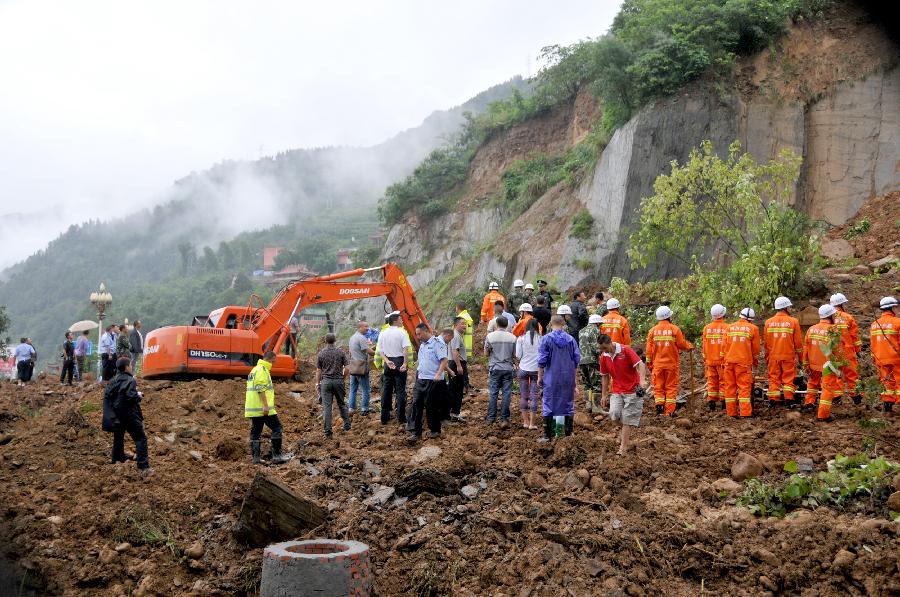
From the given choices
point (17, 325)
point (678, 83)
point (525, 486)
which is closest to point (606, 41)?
point (678, 83)

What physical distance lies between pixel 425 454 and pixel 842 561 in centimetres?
527

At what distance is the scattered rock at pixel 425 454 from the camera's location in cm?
984

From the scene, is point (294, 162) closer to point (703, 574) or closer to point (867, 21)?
point (867, 21)

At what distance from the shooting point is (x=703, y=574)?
643 cm

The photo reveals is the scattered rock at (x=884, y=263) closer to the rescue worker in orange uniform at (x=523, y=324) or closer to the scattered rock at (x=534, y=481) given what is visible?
the rescue worker in orange uniform at (x=523, y=324)

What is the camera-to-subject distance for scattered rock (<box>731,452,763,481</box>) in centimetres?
814

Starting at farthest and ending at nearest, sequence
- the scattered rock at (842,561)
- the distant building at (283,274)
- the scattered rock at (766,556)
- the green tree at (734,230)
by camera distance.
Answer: the distant building at (283,274)
the green tree at (734,230)
the scattered rock at (766,556)
the scattered rock at (842,561)

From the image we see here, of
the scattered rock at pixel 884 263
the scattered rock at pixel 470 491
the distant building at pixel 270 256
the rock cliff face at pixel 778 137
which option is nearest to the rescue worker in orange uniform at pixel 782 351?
the scattered rock at pixel 470 491

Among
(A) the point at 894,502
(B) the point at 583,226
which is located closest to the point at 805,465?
(A) the point at 894,502

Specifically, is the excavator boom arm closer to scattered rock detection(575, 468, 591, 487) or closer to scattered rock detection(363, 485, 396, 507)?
scattered rock detection(363, 485, 396, 507)

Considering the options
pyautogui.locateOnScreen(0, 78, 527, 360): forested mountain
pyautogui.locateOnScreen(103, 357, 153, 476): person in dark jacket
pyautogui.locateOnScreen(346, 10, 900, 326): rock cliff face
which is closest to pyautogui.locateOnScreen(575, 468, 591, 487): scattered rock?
pyautogui.locateOnScreen(103, 357, 153, 476): person in dark jacket

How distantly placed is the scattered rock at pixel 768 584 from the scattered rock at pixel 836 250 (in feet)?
43.3

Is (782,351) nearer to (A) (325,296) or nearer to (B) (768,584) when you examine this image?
(B) (768,584)

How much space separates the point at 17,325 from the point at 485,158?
314 ft
